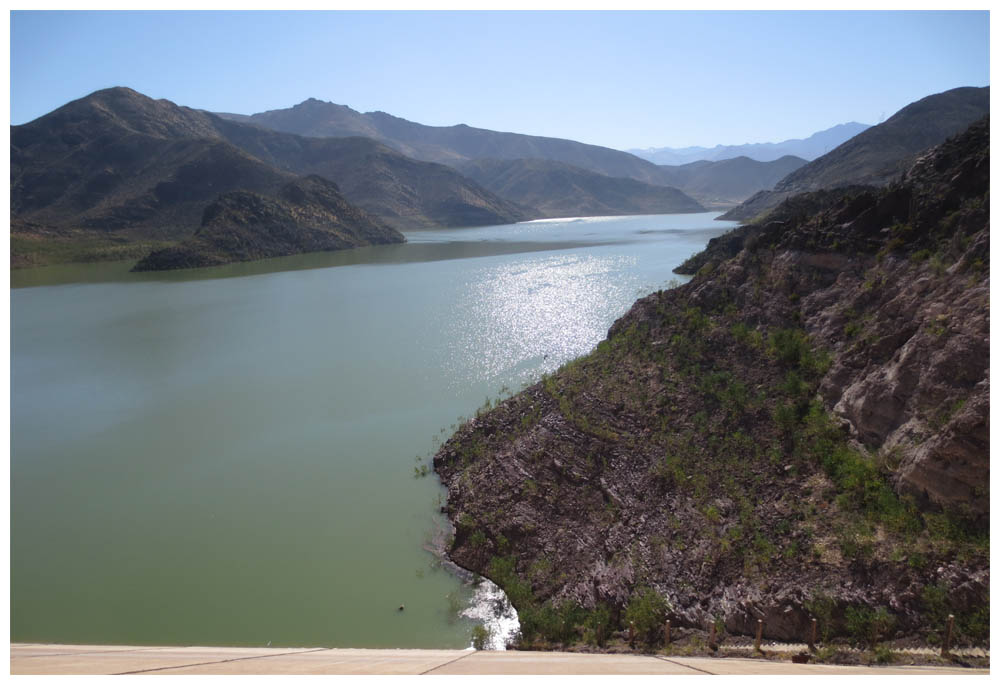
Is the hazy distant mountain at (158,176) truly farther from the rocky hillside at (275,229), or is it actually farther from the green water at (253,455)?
the green water at (253,455)

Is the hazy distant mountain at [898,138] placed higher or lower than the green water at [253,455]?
higher

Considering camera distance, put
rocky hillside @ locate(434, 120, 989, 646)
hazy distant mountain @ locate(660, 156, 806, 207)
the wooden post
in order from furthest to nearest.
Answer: hazy distant mountain @ locate(660, 156, 806, 207)
rocky hillside @ locate(434, 120, 989, 646)
the wooden post

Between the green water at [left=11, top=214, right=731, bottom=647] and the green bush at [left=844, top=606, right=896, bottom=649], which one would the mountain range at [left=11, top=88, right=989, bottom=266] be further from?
the green bush at [left=844, top=606, right=896, bottom=649]

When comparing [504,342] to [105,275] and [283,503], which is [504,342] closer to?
[283,503]

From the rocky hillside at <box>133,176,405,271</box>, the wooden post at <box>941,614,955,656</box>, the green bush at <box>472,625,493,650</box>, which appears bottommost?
the green bush at <box>472,625,493,650</box>

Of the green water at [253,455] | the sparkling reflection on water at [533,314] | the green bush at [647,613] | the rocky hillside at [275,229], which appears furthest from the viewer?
the rocky hillside at [275,229]

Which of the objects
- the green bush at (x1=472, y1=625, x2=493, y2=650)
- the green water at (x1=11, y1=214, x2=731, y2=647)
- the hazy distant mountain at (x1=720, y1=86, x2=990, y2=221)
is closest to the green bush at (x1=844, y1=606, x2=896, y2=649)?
the green bush at (x1=472, y1=625, x2=493, y2=650)

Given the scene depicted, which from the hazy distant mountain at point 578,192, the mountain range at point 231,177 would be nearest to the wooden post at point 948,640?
the mountain range at point 231,177

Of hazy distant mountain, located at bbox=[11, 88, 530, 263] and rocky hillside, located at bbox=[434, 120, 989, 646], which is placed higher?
hazy distant mountain, located at bbox=[11, 88, 530, 263]
